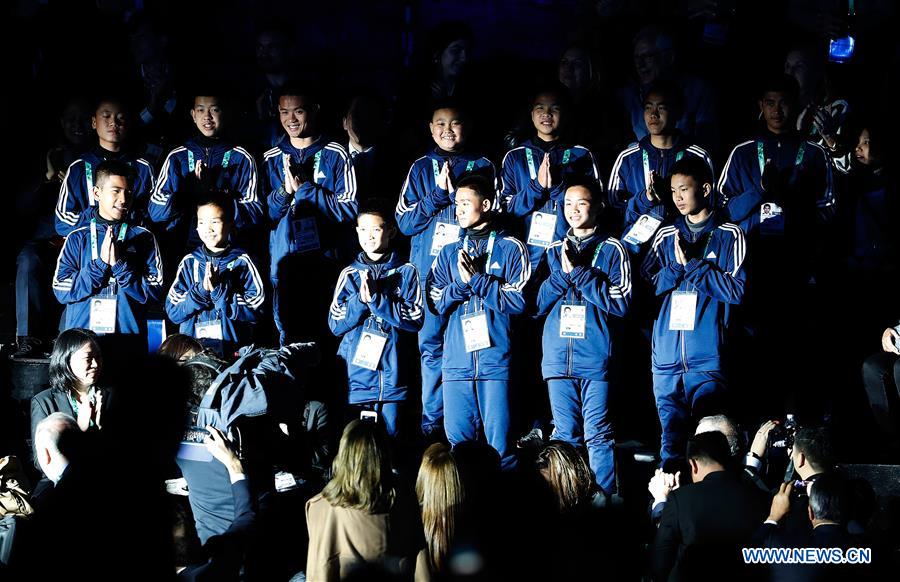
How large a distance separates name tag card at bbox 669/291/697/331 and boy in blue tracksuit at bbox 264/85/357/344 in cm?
257

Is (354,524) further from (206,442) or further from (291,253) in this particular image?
(291,253)

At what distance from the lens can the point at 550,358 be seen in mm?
6684

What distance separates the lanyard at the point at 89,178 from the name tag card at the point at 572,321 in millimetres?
3800

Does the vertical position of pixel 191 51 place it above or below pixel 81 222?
above

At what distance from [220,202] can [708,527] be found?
4.26m

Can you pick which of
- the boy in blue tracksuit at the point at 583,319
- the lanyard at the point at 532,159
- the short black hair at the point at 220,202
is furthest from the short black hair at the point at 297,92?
the boy in blue tracksuit at the point at 583,319

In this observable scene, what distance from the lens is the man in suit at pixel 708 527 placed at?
437 cm

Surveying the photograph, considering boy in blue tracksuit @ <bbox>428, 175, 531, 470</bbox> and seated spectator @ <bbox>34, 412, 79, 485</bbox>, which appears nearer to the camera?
seated spectator @ <bbox>34, 412, 79, 485</bbox>

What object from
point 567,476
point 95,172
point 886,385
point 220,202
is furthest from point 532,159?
point 567,476

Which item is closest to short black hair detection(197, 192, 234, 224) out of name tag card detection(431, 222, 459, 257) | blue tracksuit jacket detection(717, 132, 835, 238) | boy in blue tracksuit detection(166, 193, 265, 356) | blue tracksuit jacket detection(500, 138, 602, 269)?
boy in blue tracksuit detection(166, 193, 265, 356)

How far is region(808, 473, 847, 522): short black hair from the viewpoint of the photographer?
4.24m

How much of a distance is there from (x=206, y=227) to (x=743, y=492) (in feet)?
13.9

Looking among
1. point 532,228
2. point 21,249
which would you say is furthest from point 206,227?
point 532,228

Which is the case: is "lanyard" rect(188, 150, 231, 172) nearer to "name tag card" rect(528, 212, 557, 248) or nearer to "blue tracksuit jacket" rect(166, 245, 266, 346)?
"blue tracksuit jacket" rect(166, 245, 266, 346)
